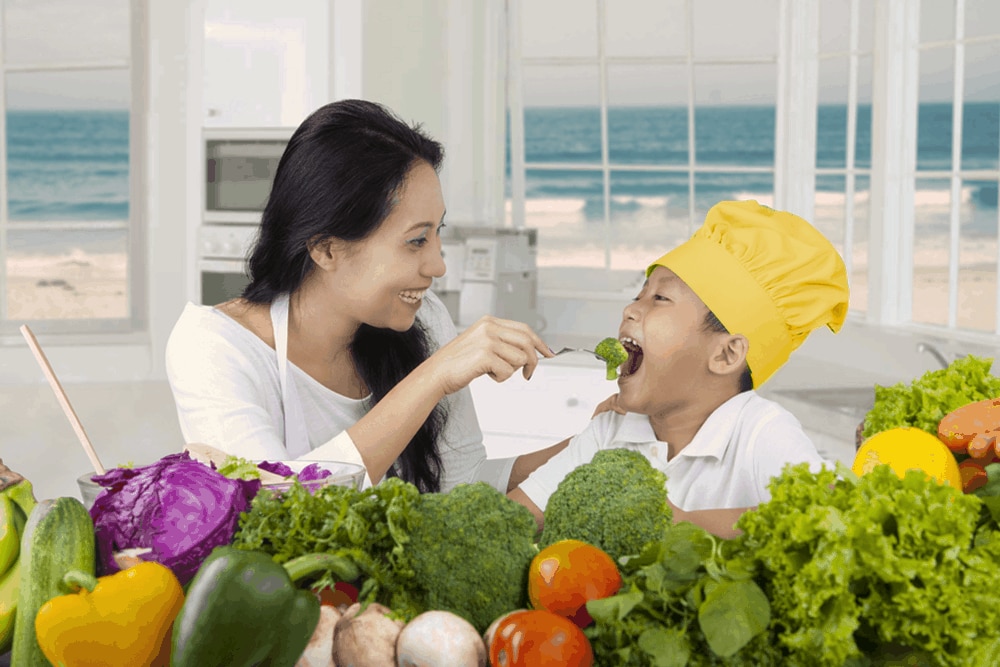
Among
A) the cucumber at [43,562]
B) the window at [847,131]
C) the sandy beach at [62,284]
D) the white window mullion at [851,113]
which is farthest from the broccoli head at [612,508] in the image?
the sandy beach at [62,284]

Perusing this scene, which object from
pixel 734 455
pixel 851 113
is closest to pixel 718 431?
pixel 734 455

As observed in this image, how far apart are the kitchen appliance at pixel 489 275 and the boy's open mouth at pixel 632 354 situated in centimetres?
222

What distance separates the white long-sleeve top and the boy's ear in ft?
1.49

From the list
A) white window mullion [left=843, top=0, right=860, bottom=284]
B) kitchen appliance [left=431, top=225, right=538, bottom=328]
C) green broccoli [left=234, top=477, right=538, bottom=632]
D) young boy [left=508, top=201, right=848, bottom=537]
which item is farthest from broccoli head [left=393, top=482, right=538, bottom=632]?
white window mullion [left=843, top=0, right=860, bottom=284]

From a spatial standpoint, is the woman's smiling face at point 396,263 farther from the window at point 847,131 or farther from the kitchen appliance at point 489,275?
the window at point 847,131

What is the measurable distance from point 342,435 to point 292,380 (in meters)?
0.33

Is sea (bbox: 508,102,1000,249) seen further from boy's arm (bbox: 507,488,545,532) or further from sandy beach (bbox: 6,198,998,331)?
boy's arm (bbox: 507,488,545,532)

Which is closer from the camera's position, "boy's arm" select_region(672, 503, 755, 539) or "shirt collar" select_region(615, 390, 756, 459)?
"boy's arm" select_region(672, 503, 755, 539)

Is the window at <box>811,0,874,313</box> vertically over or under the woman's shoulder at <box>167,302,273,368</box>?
over

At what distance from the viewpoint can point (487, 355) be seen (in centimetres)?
165

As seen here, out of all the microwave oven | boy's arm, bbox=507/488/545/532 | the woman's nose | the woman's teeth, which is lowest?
boy's arm, bbox=507/488/545/532

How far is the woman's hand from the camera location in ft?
5.40

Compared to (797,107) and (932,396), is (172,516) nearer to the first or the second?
(932,396)

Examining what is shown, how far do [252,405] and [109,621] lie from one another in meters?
0.90
